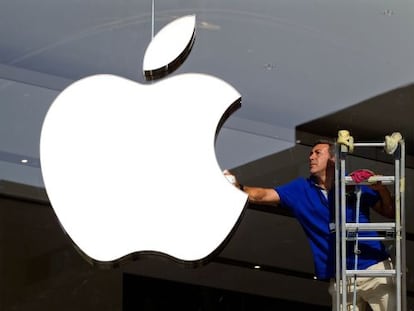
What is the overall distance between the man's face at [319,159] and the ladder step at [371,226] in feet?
0.90

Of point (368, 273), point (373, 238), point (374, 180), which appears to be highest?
point (374, 180)

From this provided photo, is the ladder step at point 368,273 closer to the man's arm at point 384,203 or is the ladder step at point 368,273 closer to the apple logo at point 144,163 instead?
the man's arm at point 384,203

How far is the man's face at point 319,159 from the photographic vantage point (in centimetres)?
576

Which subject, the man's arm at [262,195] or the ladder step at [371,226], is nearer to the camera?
the ladder step at [371,226]

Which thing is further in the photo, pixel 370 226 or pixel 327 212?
pixel 327 212

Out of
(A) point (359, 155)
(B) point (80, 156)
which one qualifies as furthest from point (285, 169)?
(B) point (80, 156)

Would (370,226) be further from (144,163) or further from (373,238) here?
(144,163)

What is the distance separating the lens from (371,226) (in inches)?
220

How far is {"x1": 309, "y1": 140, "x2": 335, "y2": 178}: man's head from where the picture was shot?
5.75 metres

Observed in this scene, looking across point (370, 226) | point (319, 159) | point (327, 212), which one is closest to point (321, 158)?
point (319, 159)

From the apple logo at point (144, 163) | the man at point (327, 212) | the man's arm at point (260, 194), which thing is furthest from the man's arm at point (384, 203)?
the apple logo at point (144, 163)

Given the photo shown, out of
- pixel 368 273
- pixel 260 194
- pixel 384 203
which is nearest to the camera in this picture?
pixel 368 273

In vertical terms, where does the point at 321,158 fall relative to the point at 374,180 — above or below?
above

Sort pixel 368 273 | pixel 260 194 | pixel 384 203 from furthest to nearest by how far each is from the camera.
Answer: pixel 260 194 < pixel 384 203 < pixel 368 273
